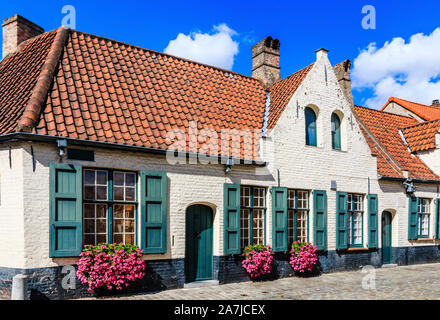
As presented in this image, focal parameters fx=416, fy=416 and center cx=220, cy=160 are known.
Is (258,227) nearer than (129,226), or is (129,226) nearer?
(129,226)

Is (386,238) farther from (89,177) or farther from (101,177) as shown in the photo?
(89,177)

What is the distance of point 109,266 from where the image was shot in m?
8.35

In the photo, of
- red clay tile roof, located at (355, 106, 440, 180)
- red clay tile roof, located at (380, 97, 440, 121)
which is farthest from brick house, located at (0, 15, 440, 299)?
red clay tile roof, located at (380, 97, 440, 121)

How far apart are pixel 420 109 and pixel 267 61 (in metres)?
14.1

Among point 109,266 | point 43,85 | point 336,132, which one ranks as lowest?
point 109,266

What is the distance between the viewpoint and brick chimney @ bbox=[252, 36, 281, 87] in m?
15.4

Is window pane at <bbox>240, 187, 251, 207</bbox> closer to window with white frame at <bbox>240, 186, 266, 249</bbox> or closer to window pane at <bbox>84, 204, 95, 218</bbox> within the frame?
window with white frame at <bbox>240, 186, 266, 249</bbox>

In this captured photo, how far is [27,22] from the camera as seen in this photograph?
12250mm

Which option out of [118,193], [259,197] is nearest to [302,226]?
[259,197]

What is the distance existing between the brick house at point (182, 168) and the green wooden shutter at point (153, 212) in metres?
0.03

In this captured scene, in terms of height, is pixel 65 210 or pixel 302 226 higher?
pixel 65 210

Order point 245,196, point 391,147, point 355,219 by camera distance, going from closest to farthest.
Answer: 1. point 245,196
2. point 355,219
3. point 391,147

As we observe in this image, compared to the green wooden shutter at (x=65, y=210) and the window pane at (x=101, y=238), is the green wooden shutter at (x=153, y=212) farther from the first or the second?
the green wooden shutter at (x=65, y=210)

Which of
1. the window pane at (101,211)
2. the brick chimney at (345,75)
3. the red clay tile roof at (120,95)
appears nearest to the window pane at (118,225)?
the window pane at (101,211)
